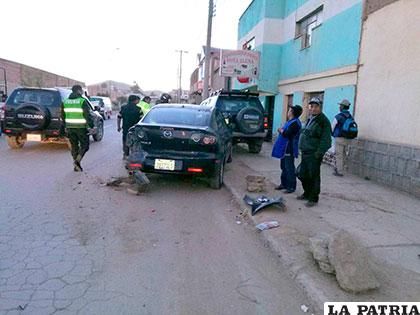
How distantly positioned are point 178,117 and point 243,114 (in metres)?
3.90

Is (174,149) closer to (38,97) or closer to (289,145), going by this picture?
(289,145)

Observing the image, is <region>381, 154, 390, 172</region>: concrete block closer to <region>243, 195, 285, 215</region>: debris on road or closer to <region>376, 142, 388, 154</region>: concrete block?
<region>376, 142, 388, 154</region>: concrete block

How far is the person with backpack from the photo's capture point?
320 inches

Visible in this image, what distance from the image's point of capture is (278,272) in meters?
3.62

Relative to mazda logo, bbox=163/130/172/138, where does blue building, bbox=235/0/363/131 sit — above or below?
above

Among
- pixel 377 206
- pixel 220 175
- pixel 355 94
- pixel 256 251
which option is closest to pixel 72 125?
pixel 220 175

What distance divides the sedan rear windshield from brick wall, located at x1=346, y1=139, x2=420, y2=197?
3.85 m

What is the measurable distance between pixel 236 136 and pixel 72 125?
16.6 ft

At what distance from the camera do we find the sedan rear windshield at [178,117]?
22.6 feet

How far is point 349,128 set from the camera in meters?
8.10

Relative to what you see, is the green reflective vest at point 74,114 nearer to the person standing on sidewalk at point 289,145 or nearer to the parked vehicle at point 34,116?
the parked vehicle at point 34,116

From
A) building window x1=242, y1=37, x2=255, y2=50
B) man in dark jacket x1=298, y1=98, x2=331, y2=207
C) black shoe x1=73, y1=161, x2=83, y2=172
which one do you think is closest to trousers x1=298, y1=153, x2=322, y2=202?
man in dark jacket x1=298, y1=98, x2=331, y2=207

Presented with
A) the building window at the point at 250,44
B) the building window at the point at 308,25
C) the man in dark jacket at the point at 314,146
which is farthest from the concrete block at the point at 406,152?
the building window at the point at 250,44

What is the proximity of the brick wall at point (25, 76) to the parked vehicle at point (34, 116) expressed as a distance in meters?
21.2
